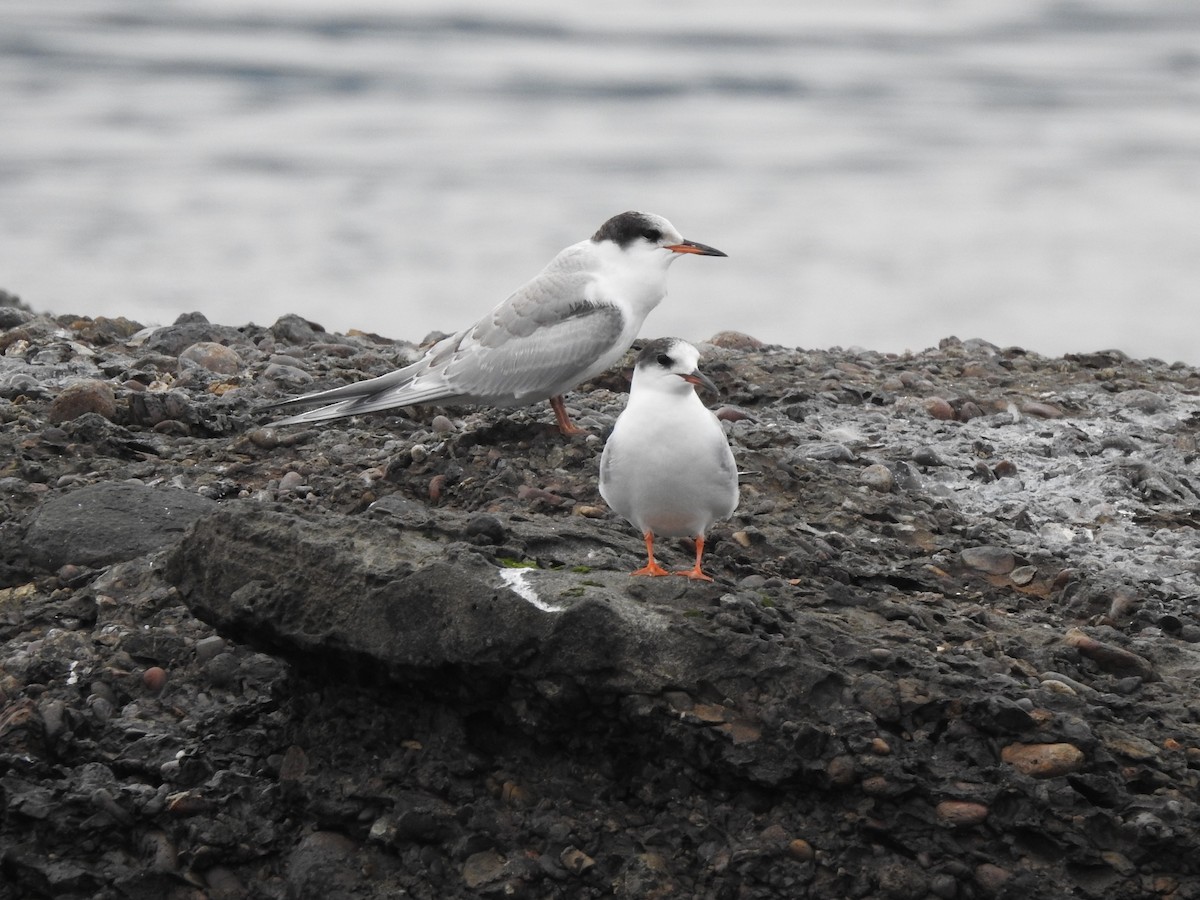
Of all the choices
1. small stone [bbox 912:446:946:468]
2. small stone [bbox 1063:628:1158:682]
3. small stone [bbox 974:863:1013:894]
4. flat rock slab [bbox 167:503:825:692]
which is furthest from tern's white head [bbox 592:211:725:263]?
small stone [bbox 974:863:1013:894]

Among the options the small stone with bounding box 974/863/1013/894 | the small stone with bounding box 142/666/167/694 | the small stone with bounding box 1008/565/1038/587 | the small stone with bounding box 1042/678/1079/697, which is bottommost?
the small stone with bounding box 974/863/1013/894

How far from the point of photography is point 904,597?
16.0ft

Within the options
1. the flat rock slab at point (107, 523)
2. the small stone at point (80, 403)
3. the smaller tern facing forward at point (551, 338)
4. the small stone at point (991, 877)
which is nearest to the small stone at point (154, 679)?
the flat rock slab at point (107, 523)

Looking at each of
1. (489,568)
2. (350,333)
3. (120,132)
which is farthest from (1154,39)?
(489,568)

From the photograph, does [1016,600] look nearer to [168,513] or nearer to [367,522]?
[367,522]

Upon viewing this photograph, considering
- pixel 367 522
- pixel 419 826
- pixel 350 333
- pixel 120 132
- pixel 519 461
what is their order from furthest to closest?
1. pixel 120 132
2. pixel 350 333
3. pixel 519 461
4. pixel 367 522
5. pixel 419 826

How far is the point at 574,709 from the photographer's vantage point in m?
4.09

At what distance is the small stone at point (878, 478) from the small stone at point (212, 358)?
308 cm

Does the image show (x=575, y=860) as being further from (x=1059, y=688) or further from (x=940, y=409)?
(x=940, y=409)

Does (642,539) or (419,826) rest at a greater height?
(642,539)

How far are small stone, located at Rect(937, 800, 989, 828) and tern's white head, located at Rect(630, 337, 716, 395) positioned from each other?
147 cm

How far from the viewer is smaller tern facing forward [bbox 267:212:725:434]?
21.7 ft

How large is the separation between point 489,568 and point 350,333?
496cm

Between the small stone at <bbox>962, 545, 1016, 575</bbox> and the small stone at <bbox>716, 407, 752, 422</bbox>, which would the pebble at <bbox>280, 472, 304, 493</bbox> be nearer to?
the small stone at <bbox>716, 407, 752, 422</bbox>
